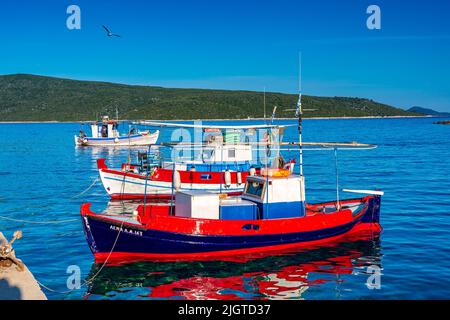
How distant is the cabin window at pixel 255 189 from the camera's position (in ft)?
82.3

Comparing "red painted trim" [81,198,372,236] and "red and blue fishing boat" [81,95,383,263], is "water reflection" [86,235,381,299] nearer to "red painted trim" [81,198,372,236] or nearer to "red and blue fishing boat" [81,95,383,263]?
A: "red and blue fishing boat" [81,95,383,263]

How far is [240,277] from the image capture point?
2152 cm

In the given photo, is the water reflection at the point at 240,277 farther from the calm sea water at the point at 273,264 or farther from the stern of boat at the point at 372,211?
the stern of boat at the point at 372,211

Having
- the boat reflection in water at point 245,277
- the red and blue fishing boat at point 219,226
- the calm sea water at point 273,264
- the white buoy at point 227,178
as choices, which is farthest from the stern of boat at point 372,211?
the white buoy at point 227,178

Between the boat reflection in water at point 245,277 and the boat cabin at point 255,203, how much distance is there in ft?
6.81

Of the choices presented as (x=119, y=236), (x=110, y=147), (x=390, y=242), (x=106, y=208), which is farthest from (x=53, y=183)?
(x=110, y=147)

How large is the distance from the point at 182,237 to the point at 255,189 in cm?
476

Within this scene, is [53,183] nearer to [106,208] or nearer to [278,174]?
[106,208]

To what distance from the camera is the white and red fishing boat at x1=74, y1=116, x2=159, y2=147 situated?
99300mm

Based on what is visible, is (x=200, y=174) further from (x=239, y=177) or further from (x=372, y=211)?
(x=372, y=211)

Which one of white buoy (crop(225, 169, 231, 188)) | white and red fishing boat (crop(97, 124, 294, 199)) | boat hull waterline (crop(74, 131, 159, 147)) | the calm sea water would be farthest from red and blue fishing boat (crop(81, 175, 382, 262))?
boat hull waterline (crop(74, 131, 159, 147))

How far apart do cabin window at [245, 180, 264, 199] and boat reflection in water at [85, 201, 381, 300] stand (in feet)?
10.4

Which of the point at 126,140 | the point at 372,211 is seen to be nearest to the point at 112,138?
the point at 126,140
